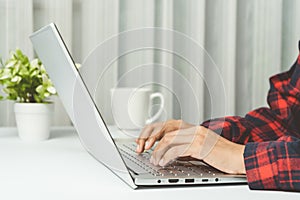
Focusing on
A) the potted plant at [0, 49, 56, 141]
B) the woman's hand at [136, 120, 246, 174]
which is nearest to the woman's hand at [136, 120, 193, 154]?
the woman's hand at [136, 120, 246, 174]

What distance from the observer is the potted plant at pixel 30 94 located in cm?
128

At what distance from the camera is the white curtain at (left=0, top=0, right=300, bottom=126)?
157cm

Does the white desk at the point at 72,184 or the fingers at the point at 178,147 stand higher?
the fingers at the point at 178,147

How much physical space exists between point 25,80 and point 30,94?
0.12 ft

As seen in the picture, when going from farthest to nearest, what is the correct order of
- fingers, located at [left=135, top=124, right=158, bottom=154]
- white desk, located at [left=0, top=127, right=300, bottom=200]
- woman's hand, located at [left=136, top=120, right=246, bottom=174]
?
fingers, located at [left=135, top=124, right=158, bottom=154] < woman's hand, located at [left=136, top=120, right=246, bottom=174] < white desk, located at [left=0, top=127, right=300, bottom=200]

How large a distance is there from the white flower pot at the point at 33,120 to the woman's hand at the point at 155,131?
287 millimetres

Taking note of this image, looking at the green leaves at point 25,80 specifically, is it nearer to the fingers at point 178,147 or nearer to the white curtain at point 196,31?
the white curtain at point 196,31

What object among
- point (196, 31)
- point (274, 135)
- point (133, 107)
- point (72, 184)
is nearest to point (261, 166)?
point (72, 184)

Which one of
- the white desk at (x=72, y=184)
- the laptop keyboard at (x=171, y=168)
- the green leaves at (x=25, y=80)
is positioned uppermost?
the green leaves at (x=25, y=80)

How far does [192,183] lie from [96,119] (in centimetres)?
16

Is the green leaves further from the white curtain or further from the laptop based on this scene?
the laptop

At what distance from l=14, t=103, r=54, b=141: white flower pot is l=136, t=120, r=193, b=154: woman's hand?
0.29 m

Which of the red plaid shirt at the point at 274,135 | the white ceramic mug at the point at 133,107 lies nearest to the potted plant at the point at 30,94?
the white ceramic mug at the point at 133,107

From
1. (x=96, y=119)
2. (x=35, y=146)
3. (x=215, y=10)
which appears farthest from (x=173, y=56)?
(x=96, y=119)
